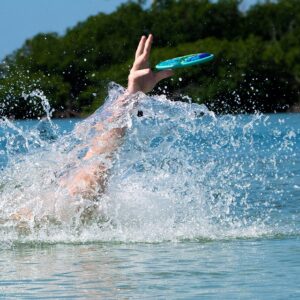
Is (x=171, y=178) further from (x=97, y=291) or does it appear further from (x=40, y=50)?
(x=40, y=50)

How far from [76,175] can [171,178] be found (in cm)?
184

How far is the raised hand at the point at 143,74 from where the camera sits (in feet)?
35.2

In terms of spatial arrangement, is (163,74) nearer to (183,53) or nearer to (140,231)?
(140,231)

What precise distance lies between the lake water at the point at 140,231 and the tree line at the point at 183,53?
36842mm

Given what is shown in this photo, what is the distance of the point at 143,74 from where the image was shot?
1073cm

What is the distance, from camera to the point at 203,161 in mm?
21844

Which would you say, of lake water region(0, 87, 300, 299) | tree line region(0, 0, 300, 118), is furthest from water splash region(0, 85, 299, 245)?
tree line region(0, 0, 300, 118)

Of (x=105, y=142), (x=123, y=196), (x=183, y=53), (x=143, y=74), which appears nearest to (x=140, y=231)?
(x=123, y=196)

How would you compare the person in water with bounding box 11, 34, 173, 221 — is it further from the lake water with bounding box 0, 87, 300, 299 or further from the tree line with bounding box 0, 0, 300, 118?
the tree line with bounding box 0, 0, 300, 118

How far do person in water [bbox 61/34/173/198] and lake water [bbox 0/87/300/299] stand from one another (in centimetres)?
9

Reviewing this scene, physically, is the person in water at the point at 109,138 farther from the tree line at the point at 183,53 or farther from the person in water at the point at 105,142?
the tree line at the point at 183,53

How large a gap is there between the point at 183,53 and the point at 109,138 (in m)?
61.5

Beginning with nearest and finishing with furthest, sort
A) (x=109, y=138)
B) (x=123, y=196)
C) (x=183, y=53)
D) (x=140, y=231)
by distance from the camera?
(x=109, y=138) < (x=140, y=231) < (x=123, y=196) < (x=183, y=53)

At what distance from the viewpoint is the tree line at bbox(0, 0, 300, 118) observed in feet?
200
